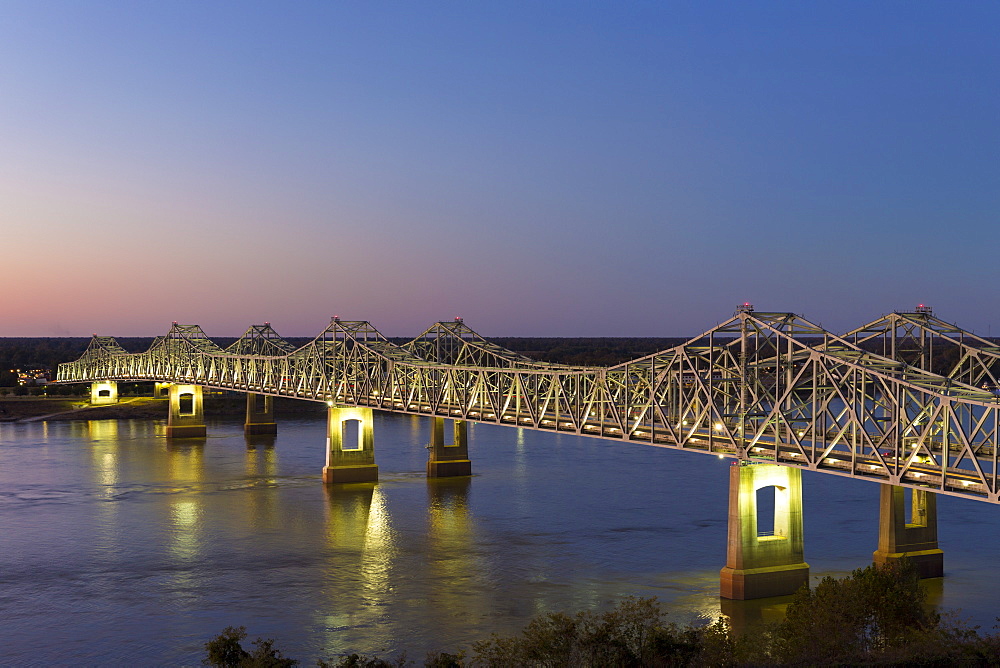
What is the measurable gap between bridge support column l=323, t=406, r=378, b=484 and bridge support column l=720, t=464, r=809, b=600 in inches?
1606

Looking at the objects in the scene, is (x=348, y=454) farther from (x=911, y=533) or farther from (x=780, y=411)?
(x=911, y=533)

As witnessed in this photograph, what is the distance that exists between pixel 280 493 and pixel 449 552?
948 inches

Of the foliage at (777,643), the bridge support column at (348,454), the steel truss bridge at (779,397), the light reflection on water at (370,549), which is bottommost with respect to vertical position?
the light reflection on water at (370,549)

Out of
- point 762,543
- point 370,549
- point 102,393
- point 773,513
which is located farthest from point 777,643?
point 102,393

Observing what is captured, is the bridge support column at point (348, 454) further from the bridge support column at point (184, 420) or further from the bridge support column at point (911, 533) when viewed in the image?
the bridge support column at point (911, 533)

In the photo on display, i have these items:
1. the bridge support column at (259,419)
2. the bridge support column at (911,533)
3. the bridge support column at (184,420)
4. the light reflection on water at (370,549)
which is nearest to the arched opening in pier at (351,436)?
the bridge support column at (259,419)

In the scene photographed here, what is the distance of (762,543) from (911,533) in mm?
6718

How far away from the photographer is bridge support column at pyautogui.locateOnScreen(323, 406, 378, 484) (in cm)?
7850

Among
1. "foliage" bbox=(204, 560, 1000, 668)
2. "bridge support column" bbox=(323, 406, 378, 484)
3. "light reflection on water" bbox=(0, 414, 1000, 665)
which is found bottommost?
"light reflection on water" bbox=(0, 414, 1000, 665)

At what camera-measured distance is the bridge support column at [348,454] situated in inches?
3091

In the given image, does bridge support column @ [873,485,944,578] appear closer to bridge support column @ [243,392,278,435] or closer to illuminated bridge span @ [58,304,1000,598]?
illuminated bridge span @ [58,304,1000,598]

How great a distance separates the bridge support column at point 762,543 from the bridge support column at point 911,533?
10.9 ft

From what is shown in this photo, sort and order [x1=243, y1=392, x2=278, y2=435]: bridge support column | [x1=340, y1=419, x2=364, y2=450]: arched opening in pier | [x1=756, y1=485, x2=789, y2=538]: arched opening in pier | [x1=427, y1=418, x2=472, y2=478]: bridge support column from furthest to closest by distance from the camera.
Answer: [x1=243, y1=392, x2=278, y2=435]: bridge support column
[x1=340, y1=419, x2=364, y2=450]: arched opening in pier
[x1=427, y1=418, x2=472, y2=478]: bridge support column
[x1=756, y1=485, x2=789, y2=538]: arched opening in pier

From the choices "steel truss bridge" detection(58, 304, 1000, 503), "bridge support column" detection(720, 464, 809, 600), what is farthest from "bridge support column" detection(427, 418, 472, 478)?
"bridge support column" detection(720, 464, 809, 600)
